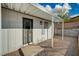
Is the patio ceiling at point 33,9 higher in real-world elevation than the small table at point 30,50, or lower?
higher

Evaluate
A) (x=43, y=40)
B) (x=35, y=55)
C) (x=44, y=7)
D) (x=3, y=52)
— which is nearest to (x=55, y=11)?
(x=44, y=7)

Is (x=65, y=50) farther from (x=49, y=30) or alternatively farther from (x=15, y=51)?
(x=15, y=51)

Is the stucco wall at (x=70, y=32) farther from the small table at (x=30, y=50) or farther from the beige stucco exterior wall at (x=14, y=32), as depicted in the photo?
the small table at (x=30, y=50)

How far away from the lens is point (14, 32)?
4.61 meters

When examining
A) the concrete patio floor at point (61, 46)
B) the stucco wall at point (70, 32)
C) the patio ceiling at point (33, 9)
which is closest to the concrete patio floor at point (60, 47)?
the concrete patio floor at point (61, 46)

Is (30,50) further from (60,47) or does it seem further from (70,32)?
(70,32)

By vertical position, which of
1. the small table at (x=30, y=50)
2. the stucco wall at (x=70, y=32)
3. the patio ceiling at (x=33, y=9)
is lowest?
the small table at (x=30, y=50)

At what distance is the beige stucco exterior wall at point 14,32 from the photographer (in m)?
4.58

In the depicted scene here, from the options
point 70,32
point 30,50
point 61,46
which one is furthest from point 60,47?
point 30,50

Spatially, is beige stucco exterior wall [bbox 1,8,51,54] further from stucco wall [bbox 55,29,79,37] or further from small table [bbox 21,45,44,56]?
stucco wall [bbox 55,29,79,37]

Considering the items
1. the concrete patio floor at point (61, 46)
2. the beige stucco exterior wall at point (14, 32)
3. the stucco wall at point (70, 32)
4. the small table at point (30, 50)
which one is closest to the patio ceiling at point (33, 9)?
the beige stucco exterior wall at point (14, 32)

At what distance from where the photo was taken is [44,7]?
4.52m

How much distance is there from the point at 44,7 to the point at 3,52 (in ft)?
5.15

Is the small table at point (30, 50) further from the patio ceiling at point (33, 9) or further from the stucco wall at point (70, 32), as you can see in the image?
the patio ceiling at point (33, 9)
